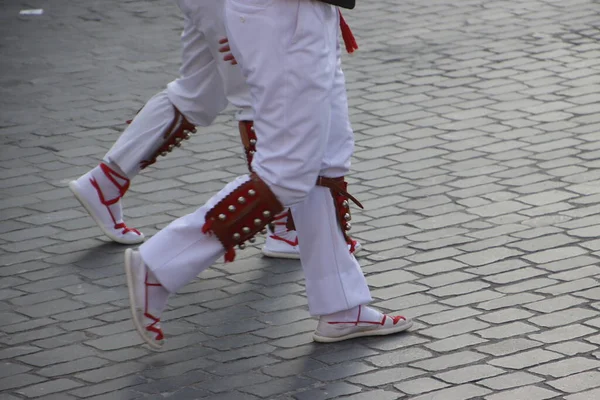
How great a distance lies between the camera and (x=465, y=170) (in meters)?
5.83

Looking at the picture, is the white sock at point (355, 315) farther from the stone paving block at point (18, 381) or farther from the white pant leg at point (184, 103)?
the white pant leg at point (184, 103)

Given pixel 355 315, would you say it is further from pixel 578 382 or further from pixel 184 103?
pixel 184 103

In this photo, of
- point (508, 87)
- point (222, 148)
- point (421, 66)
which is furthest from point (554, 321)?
point (421, 66)

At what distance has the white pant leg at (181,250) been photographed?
3.97 m

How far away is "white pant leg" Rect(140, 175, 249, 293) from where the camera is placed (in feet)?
13.0

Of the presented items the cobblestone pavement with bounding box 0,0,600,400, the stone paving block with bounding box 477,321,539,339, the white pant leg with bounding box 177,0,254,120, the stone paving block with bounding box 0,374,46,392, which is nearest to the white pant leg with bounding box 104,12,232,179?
the white pant leg with bounding box 177,0,254,120

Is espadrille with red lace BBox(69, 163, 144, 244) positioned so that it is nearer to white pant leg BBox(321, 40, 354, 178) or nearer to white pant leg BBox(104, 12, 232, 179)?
white pant leg BBox(104, 12, 232, 179)

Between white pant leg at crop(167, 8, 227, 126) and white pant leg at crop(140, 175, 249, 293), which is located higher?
white pant leg at crop(167, 8, 227, 126)

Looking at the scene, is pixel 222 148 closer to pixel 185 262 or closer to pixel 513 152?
pixel 513 152

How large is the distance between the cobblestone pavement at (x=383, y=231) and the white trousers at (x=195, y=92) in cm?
44

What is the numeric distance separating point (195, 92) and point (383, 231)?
3.21 ft

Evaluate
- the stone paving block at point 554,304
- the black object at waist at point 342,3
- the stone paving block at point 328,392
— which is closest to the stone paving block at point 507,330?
the stone paving block at point 554,304

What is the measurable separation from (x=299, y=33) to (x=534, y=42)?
182 inches

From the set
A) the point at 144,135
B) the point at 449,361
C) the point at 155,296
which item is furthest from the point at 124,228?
the point at 449,361
